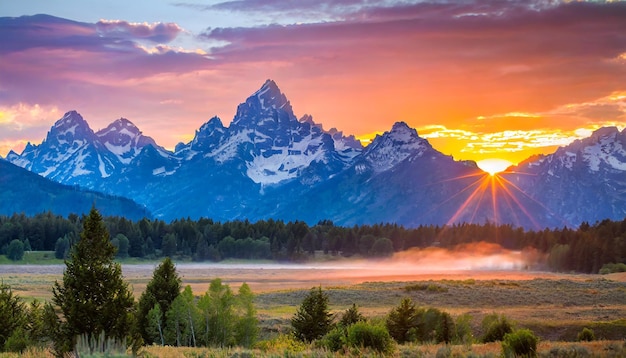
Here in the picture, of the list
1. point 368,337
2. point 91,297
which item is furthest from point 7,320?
point 368,337

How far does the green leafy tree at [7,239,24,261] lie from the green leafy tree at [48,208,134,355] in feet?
484

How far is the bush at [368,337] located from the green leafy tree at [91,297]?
8524mm

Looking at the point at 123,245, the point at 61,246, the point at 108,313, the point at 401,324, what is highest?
the point at 61,246

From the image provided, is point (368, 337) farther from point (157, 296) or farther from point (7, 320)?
point (7, 320)

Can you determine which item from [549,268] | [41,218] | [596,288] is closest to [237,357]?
[596,288]

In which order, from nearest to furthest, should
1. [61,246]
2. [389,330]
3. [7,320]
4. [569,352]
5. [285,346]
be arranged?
[569,352], [285,346], [7,320], [389,330], [61,246]

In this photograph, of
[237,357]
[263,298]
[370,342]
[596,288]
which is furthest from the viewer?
[596,288]

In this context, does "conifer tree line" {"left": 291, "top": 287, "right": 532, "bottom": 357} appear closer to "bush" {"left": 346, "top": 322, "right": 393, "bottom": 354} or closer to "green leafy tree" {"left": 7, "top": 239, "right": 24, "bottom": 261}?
"bush" {"left": 346, "top": 322, "right": 393, "bottom": 354}

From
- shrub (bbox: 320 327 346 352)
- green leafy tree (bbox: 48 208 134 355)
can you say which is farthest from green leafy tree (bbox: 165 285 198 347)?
shrub (bbox: 320 327 346 352)

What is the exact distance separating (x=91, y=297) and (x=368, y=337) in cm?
1064

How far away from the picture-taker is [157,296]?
40781 mm

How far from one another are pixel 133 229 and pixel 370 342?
17256cm

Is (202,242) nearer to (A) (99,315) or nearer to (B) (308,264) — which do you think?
(B) (308,264)

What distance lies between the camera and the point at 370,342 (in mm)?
23344
